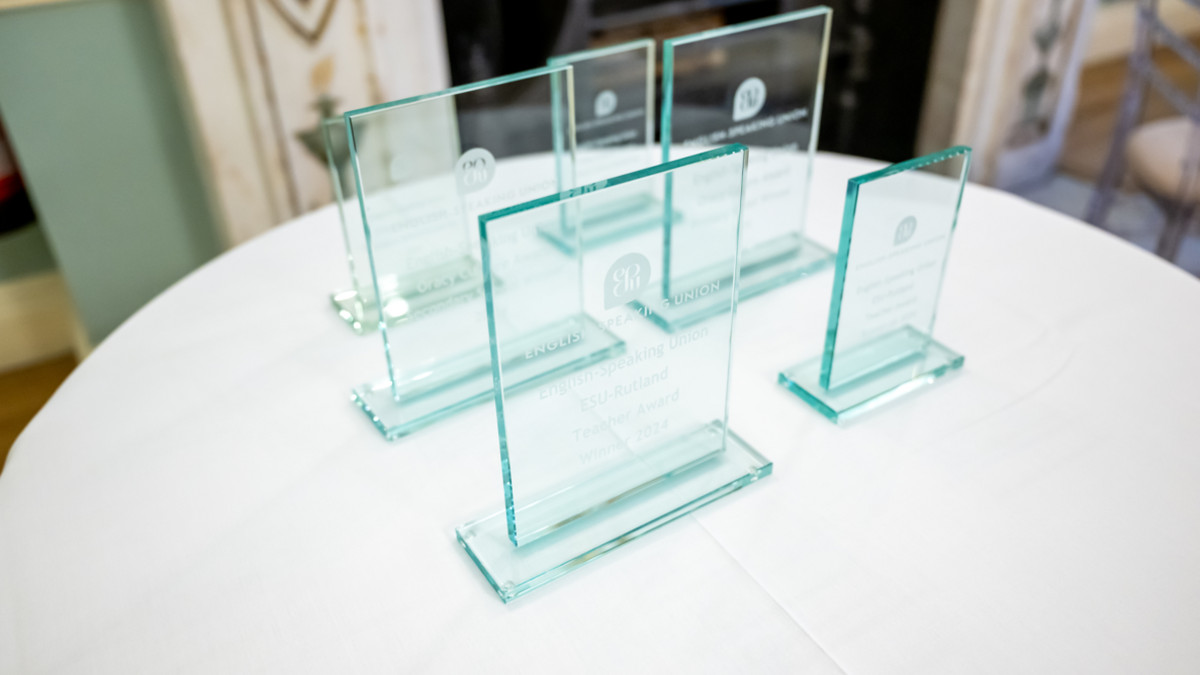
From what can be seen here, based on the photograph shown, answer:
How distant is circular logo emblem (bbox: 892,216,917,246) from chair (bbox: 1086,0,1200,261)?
3.64 ft

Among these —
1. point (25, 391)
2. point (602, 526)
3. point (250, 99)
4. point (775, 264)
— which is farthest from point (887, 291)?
point (25, 391)

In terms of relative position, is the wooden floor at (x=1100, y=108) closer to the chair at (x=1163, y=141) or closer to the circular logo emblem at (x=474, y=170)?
the chair at (x=1163, y=141)

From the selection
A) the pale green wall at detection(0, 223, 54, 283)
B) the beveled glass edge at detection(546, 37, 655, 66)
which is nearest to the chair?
the beveled glass edge at detection(546, 37, 655, 66)

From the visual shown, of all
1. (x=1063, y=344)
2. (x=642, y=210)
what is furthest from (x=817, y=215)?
(x=1063, y=344)

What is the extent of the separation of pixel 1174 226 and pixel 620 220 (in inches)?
47.7

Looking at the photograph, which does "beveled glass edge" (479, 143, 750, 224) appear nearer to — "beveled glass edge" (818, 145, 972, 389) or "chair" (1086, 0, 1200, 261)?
"beveled glass edge" (818, 145, 972, 389)

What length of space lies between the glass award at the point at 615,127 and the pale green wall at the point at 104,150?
960 mm

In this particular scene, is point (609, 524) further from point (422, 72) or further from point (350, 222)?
point (422, 72)

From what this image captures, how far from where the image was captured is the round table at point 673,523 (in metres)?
0.67

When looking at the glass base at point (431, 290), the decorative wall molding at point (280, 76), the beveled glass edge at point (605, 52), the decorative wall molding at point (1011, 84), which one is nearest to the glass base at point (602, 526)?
the glass base at point (431, 290)

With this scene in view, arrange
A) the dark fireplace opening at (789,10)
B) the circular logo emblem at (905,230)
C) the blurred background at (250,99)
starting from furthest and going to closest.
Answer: the dark fireplace opening at (789,10) < the blurred background at (250,99) < the circular logo emblem at (905,230)

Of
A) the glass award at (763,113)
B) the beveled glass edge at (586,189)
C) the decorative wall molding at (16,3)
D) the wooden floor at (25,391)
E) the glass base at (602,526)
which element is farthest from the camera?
the wooden floor at (25,391)

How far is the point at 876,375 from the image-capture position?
927 mm

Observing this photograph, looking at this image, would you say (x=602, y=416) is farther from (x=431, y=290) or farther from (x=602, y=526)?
(x=431, y=290)
